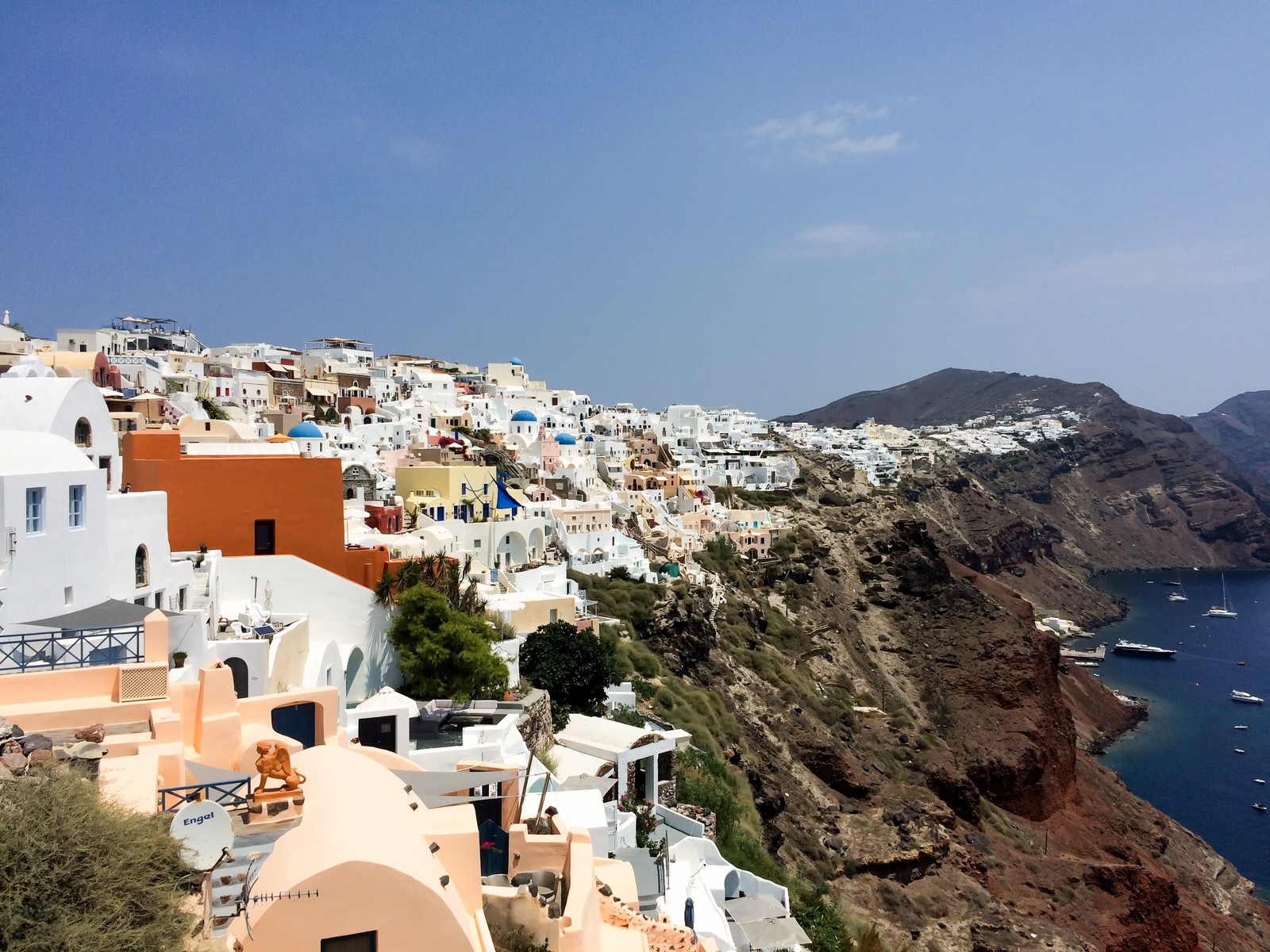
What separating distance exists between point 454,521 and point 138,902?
29.3 meters

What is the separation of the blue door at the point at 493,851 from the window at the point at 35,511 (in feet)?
22.8

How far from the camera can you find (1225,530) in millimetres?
143250

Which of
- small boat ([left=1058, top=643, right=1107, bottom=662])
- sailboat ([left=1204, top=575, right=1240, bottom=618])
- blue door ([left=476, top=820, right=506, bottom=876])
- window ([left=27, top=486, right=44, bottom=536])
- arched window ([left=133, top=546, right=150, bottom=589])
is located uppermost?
window ([left=27, top=486, right=44, bottom=536])

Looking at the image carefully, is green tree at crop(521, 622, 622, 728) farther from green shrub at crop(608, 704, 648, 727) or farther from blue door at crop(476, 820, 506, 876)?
blue door at crop(476, 820, 506, 876)

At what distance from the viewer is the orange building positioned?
18094mm

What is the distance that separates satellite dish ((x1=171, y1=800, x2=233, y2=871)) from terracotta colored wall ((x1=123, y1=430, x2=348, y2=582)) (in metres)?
13.2

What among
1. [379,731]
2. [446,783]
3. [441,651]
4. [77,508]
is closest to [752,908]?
[441,651]

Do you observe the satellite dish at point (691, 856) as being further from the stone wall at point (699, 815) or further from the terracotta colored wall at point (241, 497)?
the terracotta colored wall at point (241, 497)

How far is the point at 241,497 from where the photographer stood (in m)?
18.5

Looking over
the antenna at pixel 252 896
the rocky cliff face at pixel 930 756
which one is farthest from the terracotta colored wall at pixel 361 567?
the rocky cliff face at pixel 930 756

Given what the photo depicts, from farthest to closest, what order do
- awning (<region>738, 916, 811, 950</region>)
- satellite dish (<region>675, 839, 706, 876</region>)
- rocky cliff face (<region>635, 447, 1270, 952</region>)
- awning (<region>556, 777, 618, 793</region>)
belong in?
1. rocky cliff face (<region>635, 447, 1270, 952</region>)
2. satellite dish (<region>675, 839, 706, 876</region>)
3. awning (<region>556, 777, 618, 793</region>)
4. awning (<region>738, 916, 811, 950</region>)

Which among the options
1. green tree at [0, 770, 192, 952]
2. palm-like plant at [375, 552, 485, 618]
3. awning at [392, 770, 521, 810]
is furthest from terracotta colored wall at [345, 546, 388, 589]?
green tree at [0, 770, 192, 952]

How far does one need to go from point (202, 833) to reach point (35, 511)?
7750 mm

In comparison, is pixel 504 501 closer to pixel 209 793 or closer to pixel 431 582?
pixel 431 582
